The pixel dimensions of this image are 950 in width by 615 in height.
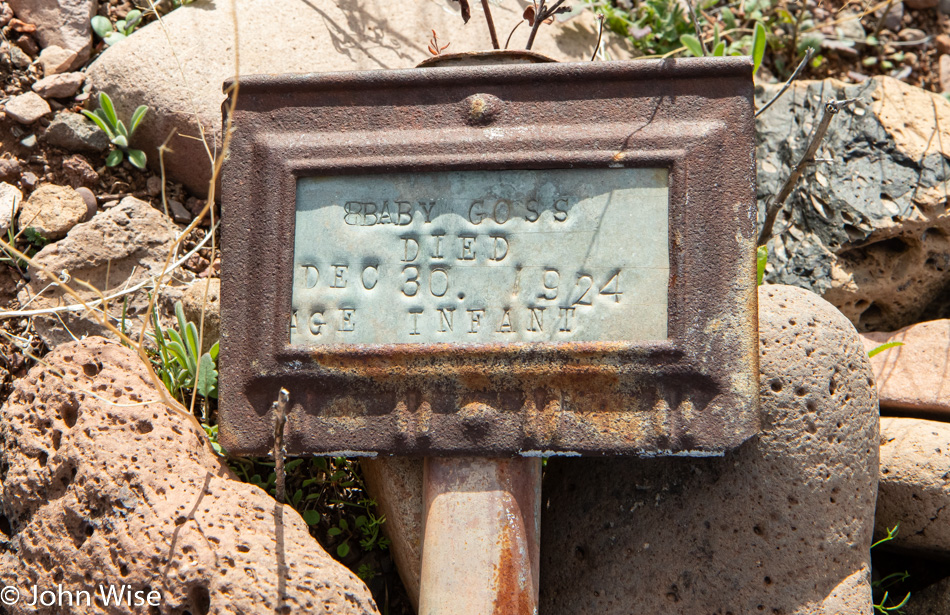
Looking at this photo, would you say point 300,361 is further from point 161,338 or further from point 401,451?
point 161,338

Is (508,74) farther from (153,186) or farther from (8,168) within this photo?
(8,168)

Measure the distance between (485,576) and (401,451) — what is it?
1.22ft

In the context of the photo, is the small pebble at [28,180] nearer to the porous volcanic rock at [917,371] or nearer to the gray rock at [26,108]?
the gray rock at [26,108]

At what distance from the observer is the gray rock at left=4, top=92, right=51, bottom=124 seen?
114 inches

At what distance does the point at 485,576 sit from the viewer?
2020mm

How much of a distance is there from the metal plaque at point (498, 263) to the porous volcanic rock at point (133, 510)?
0.57 feet

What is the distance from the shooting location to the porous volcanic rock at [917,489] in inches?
94.0

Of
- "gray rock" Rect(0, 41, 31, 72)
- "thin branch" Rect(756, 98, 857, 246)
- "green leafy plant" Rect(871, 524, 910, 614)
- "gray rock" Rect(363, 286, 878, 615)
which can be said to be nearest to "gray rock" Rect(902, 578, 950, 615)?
"green leafy plant" Rect(871, 524, 910, 614)

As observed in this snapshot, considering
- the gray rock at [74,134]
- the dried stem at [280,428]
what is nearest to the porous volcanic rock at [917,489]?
the dried stem at [280,428]

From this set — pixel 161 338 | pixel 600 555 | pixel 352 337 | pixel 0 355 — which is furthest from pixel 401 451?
pixel 0 355

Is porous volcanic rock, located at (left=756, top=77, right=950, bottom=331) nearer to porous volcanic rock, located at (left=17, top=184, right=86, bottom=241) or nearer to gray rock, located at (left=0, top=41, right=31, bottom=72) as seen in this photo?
porous volcanic rock, located at (left=17, top=184, right=86, bottom=241)

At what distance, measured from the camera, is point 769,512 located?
7.21 ft

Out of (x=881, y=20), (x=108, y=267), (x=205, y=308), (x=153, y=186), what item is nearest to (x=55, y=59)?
(x=153, y=186)

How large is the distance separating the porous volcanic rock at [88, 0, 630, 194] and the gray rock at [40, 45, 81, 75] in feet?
0.41
